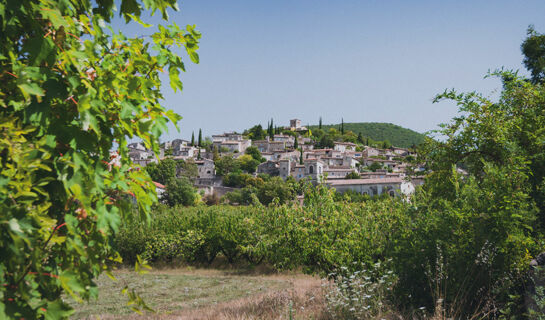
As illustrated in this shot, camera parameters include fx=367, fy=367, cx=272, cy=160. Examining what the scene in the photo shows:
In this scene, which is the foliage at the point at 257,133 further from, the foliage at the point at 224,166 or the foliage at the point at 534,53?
the foliage at the point at 534,53

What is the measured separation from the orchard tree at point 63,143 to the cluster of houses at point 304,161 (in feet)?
238

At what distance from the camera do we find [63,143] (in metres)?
2.16

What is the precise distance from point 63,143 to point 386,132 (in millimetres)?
178864

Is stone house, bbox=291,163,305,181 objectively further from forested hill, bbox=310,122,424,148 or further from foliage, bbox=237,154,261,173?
forested hill, bbox=310,122,424,148

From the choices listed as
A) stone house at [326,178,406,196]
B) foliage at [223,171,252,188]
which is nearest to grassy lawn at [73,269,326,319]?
stone house at [326,178,406,196]

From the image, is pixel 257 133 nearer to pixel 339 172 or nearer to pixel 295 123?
pixel 295 123

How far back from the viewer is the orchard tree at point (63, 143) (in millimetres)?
1901

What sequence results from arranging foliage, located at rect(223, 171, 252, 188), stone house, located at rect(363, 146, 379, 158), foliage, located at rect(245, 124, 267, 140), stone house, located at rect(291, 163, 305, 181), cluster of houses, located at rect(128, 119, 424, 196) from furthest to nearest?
foliage, located at rect(245, 124, 267, 140) < stone house, located at rect(363, 146, 379, 158) < stone house, located at rect(291, 163, 305, 181) < foliage, located at rect(223, 171, 252, 188) < cluster of houses, located at rect(128, 119, 424, 196)

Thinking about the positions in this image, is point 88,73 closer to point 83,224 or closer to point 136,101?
point 136,101

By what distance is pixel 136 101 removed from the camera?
8.08 feet

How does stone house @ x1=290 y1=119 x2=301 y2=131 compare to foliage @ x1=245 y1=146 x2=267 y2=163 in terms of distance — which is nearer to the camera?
foliage @ x1=245 y1=146 x2=267 y2=163

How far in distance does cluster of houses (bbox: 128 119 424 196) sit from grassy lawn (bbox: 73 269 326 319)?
6088 centimetres

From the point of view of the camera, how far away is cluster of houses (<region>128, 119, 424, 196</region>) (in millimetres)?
79756

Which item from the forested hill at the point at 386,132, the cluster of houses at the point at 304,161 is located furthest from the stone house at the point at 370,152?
the forested hill at the point at 386,132
